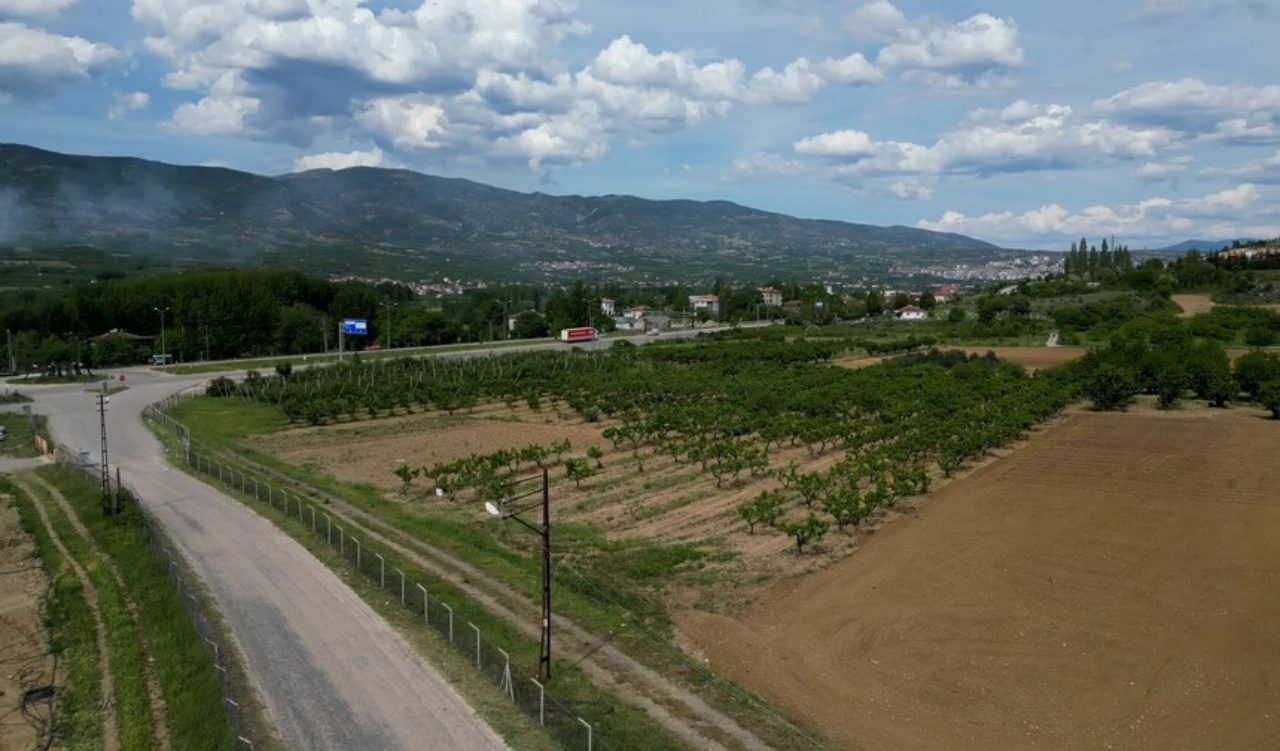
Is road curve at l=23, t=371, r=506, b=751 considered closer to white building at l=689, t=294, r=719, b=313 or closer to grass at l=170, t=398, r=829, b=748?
grass at l=170, t=398, r=829, b=748

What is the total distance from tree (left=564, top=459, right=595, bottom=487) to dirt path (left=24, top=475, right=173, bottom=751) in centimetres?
1427

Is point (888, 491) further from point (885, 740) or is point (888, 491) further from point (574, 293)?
point (574, 293)

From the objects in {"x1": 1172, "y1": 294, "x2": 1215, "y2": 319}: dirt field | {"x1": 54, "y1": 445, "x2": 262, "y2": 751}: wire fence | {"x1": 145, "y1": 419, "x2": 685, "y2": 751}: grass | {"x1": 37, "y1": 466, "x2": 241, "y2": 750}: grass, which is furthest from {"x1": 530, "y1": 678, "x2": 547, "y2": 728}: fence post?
{"x1": 1172, "y1": 294, "x2": 1215, "y2": 319}: dirt field

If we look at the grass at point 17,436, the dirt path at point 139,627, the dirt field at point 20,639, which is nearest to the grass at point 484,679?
the dirt path at point 139,627

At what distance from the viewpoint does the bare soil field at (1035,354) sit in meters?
73.4

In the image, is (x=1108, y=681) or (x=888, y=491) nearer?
(x=1108, y=681)

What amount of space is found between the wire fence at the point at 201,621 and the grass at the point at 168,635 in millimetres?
128

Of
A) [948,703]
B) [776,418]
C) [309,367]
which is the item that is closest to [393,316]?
[309,367]

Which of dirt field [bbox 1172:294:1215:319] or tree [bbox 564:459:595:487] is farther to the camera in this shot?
dirt field [bbox 1172:294:1215:319]

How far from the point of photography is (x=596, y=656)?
1777cm

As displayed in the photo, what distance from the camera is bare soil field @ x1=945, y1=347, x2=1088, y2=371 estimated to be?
7339 cm

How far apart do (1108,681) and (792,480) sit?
1549 centimetres

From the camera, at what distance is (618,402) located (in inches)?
2064

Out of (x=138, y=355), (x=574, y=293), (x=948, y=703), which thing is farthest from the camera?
(x=574, y=293)
